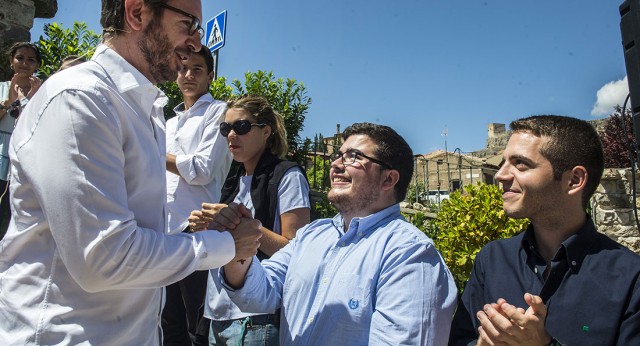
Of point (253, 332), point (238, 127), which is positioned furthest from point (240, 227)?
point (238, 127)

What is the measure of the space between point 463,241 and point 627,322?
3.48 m

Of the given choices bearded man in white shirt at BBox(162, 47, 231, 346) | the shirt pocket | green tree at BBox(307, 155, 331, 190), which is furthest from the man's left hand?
green tree at BBox(307, 155, 331, 190)

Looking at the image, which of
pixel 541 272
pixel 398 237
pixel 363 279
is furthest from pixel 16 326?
pixel 541 272

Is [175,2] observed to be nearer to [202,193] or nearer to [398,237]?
[398,237]

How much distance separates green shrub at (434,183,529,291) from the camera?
5.00 meters

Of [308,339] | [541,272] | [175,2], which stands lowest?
[308,339]

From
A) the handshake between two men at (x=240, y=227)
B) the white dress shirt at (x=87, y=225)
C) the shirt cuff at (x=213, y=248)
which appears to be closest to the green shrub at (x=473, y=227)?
the handshake between two men at (x=240, y=227)

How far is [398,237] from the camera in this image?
221 centimetres

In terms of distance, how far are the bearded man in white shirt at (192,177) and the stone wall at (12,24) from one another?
3.22m

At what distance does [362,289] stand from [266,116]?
5.47ft

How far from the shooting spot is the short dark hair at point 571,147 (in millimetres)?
2156

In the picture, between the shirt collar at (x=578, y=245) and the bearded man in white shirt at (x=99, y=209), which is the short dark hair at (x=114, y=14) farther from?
the shirt collar at (x=578, y=245)

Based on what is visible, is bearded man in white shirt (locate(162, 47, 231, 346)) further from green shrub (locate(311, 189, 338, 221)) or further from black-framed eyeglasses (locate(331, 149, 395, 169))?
green shrub (locate(311, 189, 338, 221))

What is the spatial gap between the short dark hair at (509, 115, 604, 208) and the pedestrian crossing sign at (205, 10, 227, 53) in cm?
556
